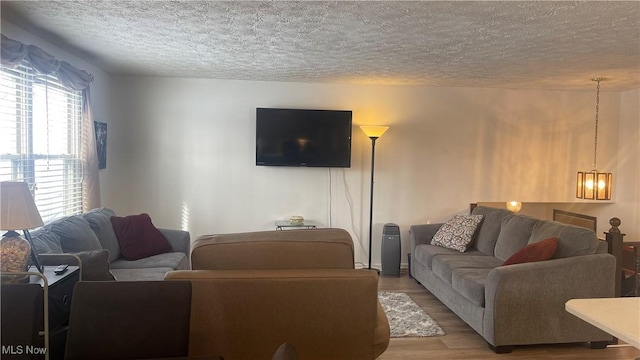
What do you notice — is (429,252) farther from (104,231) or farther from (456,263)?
(104,231)

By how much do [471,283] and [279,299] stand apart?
2183 millimetres

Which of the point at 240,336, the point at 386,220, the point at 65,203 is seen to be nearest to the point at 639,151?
the point at 386,220

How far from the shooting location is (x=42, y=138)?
12.5 ft

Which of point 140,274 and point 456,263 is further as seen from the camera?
point 456,263

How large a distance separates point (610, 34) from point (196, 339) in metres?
3.45

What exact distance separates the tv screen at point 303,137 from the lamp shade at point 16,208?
3435mm

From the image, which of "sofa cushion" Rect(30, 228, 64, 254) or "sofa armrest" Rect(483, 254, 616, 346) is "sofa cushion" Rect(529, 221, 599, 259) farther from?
"sofa cushion" Rect(30, 228, 64, 254)

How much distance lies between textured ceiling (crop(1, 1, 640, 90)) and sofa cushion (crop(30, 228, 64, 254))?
150 centimetres

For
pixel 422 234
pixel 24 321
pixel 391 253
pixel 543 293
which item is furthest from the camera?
pixel 391 253

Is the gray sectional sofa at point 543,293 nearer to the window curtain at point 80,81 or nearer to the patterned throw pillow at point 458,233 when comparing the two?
the patterned throw pillow at point 458,233

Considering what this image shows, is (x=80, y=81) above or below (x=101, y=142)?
above

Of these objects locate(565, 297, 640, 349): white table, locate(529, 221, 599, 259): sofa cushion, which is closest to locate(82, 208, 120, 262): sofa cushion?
locate(565, 297, 640, 349): white table

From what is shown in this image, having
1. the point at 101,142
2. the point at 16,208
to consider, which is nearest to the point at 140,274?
the point at 16,208

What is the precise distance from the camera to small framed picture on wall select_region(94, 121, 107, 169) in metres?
5.02
